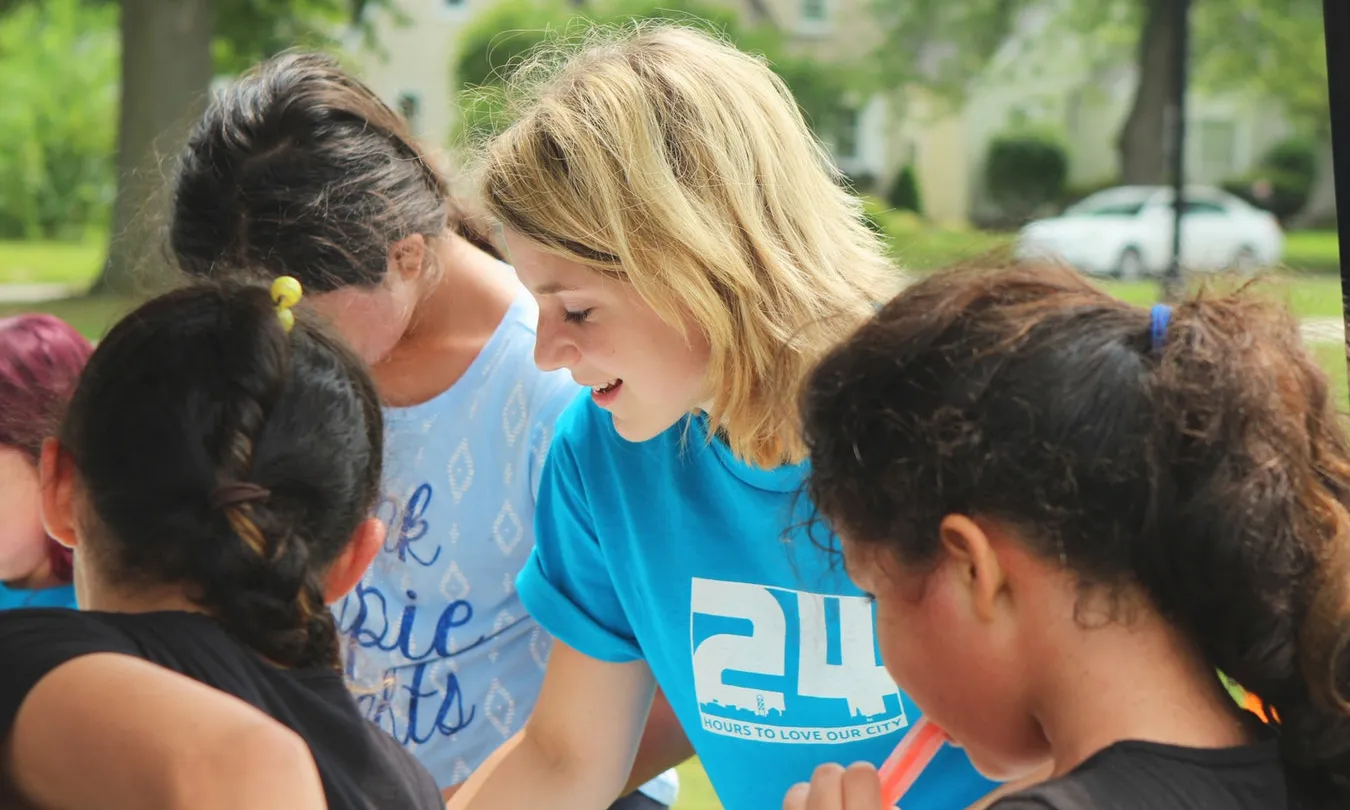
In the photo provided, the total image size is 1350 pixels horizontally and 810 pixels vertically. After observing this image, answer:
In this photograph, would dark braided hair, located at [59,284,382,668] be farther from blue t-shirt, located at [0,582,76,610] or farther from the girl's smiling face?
blue t-shirt, located at [0,582,76,610]

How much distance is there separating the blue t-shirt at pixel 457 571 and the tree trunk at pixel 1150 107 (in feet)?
74.6

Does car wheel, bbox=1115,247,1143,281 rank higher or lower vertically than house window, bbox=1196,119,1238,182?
higher

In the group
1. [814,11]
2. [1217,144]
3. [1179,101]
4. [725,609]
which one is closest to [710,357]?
[725,609]

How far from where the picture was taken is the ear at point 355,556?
142 cm

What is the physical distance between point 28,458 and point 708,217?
107cm

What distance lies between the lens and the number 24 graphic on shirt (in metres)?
1.67

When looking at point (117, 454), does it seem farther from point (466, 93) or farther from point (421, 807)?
point (466, 93)

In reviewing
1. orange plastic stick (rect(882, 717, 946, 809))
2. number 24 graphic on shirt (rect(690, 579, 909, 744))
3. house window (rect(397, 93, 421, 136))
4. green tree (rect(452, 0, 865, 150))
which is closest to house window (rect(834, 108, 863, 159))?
green tree (rect(452, 0, 865, 150))

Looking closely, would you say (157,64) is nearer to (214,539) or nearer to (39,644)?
(214,539)

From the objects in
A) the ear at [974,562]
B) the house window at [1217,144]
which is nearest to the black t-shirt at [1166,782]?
the ear at [974,562]

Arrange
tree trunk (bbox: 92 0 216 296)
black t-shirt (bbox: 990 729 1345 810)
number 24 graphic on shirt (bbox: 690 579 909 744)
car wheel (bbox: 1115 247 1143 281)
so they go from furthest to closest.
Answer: car wheel (bbox: 1115 247 1143 281) → tree trunk (bbox: 92 0 216 296) → number 24 graphic on shirt (bbox: 690 579 909 744) → black t-shirt (bbox: 990 729 1345 810)

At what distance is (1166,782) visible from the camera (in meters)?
1.06

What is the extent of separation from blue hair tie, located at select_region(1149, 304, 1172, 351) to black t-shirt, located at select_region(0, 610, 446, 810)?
738mm

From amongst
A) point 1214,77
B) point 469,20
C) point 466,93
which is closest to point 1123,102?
point 1214,77
